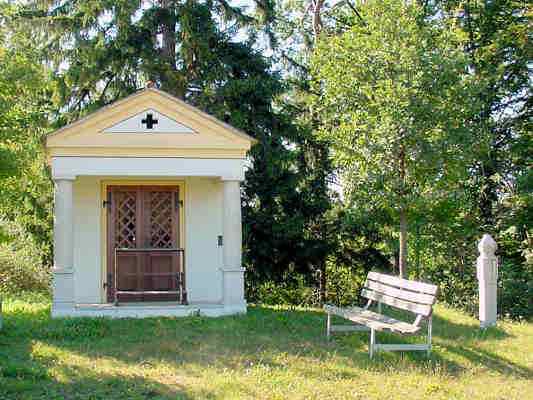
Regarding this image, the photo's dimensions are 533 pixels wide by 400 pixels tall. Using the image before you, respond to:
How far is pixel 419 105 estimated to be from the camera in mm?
10781

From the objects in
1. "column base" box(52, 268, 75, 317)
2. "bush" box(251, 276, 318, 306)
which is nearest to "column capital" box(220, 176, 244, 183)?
"column base" box(52, 268, 75, 317)

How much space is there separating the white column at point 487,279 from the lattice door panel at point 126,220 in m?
6.03

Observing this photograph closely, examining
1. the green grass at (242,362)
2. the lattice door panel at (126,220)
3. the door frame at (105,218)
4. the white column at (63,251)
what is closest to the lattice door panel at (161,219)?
the door frame at (105,218)

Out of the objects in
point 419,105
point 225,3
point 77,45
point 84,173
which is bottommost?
point 84,173

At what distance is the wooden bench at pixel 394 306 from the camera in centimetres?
803

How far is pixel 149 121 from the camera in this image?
36.6 feet

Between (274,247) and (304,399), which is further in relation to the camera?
(274,247)

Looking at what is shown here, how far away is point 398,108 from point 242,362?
504 cm

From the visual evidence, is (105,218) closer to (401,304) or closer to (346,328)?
(346,328)

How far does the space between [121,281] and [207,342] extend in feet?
11.4

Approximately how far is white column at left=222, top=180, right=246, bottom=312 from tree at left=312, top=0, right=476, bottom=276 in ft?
6.43

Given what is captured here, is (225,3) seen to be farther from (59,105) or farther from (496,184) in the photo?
(496,184)

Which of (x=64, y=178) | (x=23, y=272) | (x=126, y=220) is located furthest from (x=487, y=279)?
(x=23, y=272)

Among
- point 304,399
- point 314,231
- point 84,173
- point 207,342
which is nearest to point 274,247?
point 314,231
